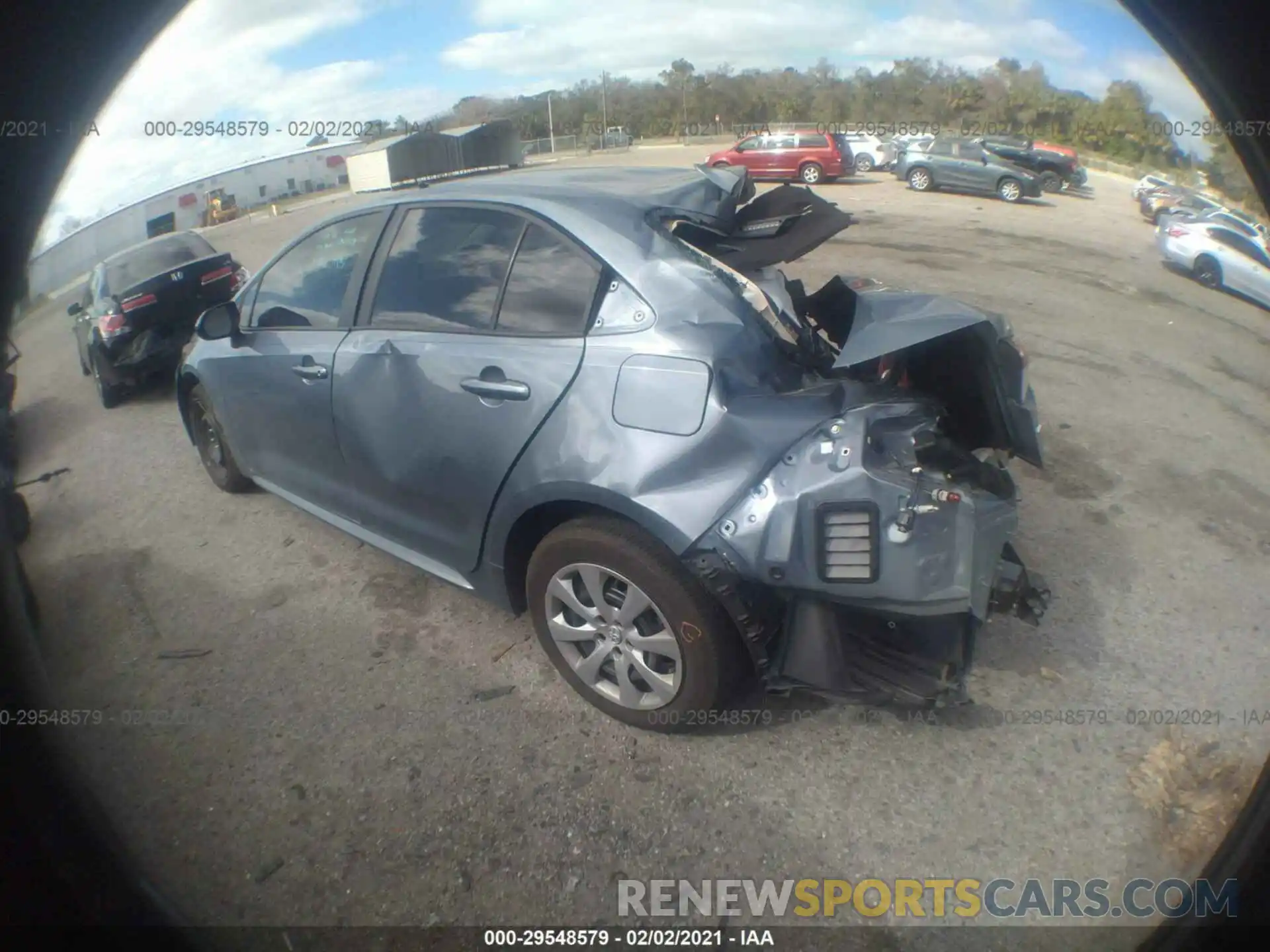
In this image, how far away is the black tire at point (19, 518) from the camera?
2.13 meters

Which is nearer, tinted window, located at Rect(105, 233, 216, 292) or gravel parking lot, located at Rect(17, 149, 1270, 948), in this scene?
gravel parking lot, located at Rect(17, 149, 1270, 948)

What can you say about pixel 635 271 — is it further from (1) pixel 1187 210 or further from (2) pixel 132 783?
(2) pixel 132 783

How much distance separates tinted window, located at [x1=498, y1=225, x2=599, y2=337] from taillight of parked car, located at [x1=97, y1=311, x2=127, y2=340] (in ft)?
7.26

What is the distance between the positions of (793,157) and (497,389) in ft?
7.64

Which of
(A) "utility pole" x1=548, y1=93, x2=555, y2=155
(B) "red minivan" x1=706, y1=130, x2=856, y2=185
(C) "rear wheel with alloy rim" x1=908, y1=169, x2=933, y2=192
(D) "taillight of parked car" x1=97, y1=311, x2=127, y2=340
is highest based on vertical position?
(A) "utility pole" x1=548, y1=93, x2=555, y2=155

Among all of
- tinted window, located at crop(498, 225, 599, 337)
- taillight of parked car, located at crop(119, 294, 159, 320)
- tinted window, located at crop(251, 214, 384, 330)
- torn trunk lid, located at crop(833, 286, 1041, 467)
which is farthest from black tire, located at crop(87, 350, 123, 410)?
torn trunk lid, located at crop(833, 286, 1041, 467)

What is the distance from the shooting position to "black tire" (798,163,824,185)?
3.81 metres

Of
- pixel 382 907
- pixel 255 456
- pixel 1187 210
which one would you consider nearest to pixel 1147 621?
pixel 1187 210

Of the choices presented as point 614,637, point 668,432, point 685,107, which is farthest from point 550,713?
point 685,107

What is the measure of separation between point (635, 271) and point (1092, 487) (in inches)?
121

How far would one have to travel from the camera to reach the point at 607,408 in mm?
2393

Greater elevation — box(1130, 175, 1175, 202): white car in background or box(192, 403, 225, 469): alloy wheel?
box(1130, 175, 1175, 202): white car in background

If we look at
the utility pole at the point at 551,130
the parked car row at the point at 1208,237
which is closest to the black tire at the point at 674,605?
the parked car row at the point at 1208,237

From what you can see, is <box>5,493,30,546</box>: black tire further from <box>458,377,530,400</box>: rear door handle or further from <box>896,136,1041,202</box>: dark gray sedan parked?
<box>896,136,1041,202</box>: dark gray sedan parked
